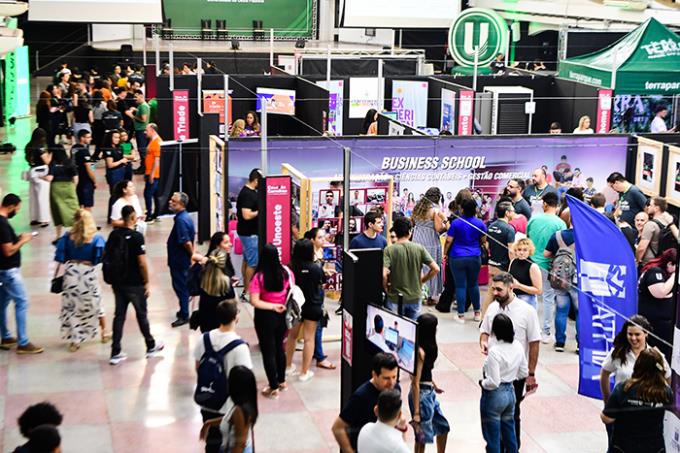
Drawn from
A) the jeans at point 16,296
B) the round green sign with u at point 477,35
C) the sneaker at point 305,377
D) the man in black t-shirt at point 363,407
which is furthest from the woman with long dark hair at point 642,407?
the round green sign with u at point 477,35

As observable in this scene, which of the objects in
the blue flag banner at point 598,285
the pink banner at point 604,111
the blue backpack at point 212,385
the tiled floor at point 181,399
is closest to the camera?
the blue backpack at point 212,385

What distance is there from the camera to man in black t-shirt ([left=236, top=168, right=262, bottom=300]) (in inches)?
404

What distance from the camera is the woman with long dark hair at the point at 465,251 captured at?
32.2 ft

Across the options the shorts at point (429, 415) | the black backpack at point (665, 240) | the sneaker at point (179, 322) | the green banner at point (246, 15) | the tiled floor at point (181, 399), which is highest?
the green banner at point (246, 15)

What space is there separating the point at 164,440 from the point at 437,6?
21.2 metres

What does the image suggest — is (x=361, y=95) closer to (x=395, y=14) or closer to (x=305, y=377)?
(x=395, y=14)

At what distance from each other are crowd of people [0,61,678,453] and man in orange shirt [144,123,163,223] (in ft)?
0.09

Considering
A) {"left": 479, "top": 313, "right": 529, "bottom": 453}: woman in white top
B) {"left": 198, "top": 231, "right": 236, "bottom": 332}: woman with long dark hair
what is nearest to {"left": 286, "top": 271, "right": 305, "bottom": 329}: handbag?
{"left": 198, "top": 231, "right": 236, "bottom": 332}: woman with long dark hair

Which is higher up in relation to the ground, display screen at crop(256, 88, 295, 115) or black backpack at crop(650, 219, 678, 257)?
display screen at crop(256, 88, 295, 115)

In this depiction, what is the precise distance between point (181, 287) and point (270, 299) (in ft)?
7.09

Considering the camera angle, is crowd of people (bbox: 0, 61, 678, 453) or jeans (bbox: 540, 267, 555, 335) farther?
jeans (bbox: 540, 267, 555, 335)

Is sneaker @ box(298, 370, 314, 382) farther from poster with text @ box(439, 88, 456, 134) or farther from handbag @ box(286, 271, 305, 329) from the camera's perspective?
poster with text @ box(439, 88, 456, 134)

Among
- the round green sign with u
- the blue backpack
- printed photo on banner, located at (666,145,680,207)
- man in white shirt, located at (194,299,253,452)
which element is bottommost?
the blue backpack

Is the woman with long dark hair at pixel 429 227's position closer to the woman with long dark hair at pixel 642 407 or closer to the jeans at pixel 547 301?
the jeans at pixel 547 301
